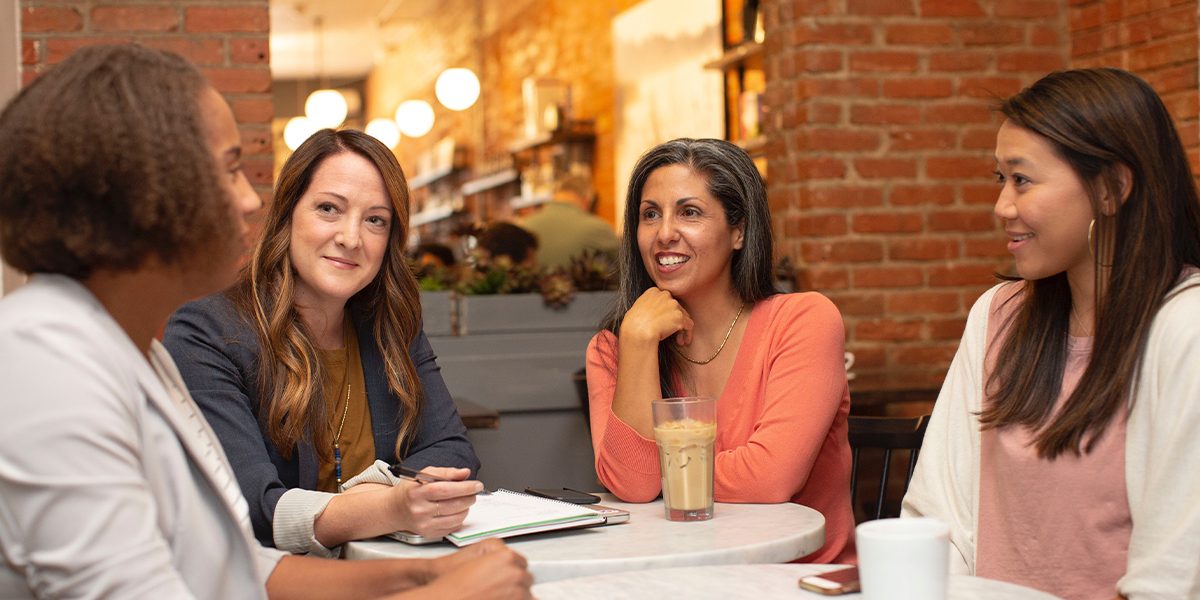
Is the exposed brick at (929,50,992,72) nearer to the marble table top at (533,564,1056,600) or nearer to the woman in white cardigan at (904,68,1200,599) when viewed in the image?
the woman in white cardigan at (904,68,1200,599)

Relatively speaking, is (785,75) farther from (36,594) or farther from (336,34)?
(336,34)

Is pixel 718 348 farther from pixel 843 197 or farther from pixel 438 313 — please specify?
pixel 843 197

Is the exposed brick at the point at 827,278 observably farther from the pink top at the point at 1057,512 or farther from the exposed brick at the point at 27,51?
the exposed brick at the point at 27,51

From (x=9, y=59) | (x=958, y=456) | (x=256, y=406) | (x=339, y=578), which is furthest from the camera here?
(x=9, y=59)

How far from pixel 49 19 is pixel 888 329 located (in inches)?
112

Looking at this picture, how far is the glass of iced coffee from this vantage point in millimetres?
1658

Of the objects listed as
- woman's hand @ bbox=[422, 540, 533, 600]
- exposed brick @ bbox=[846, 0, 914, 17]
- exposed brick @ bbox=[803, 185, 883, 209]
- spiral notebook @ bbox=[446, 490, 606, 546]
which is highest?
exposed brick @ bbox=[846, 0, 914, 17]

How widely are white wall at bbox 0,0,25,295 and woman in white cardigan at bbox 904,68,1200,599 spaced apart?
8.73 feet

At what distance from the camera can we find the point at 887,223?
4027mm

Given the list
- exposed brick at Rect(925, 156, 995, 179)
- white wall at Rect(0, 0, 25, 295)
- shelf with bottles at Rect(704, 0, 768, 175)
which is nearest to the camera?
white wall at Rect(0, 0, 25, 295)

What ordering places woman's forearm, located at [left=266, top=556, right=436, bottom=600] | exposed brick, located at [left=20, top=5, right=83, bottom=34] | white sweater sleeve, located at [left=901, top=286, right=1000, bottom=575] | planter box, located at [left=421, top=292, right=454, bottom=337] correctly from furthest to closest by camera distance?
planter box, located at [left=421, top=292, right=454, bottom=337], exposed brick, located at [left=20, top=5, right=83, bottom=34], white sweater sleeve, located at [left=901, top=286, right=1000, bottom=575], woman's forearm, located at [left=266, top=556, right=436, bottom=600]

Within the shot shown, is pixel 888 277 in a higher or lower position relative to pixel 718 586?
higher

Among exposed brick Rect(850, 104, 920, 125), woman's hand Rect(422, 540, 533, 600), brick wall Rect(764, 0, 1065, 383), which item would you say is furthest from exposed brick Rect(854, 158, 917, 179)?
woman's hand Rect(422, 540, 533, 600)

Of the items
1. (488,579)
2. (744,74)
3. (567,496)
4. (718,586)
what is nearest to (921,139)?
(744,74)
